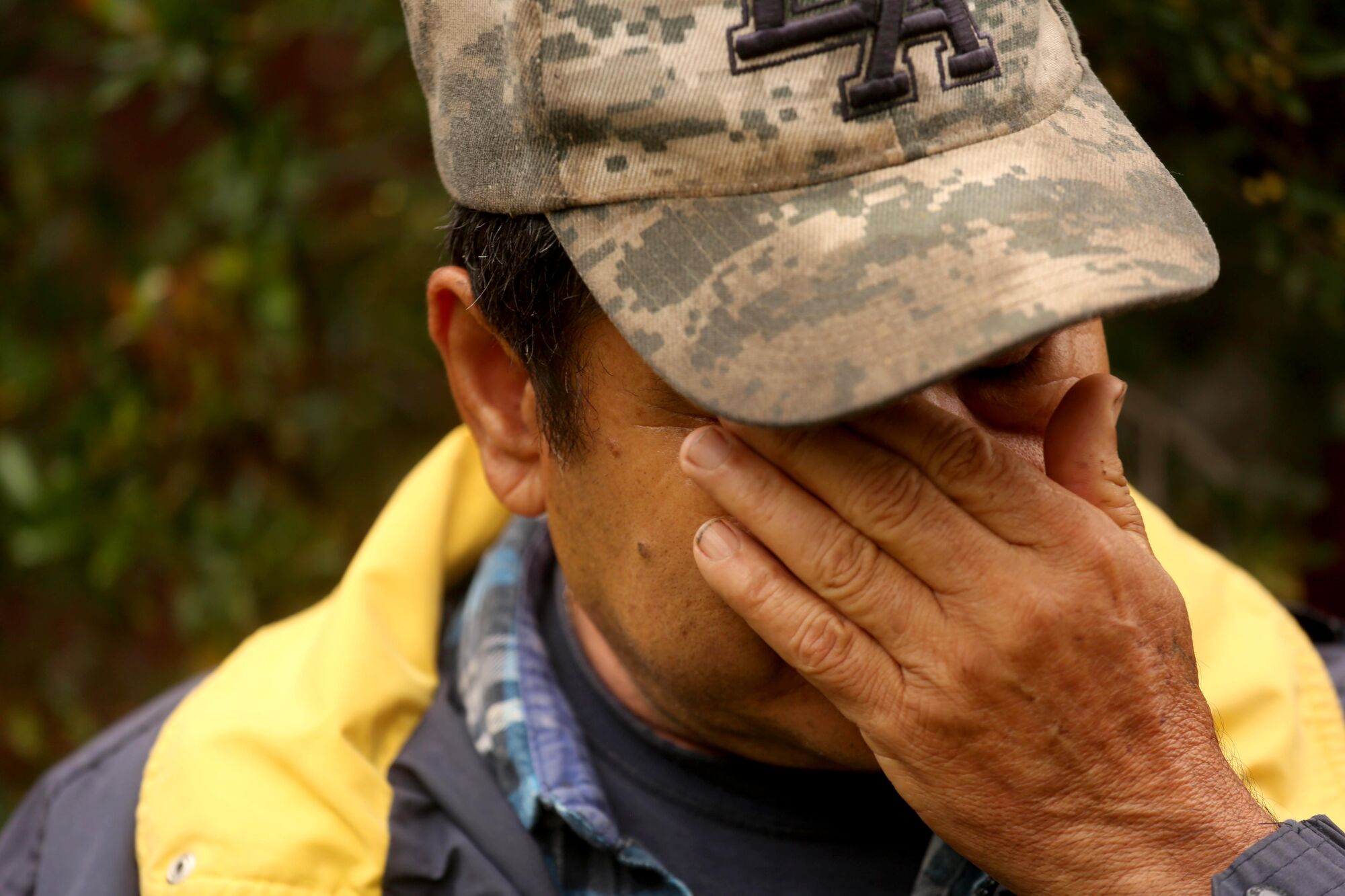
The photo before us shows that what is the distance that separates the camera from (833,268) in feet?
3.92

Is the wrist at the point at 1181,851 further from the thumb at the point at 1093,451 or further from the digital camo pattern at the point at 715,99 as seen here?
the digital camo pattern at the point at 715,99

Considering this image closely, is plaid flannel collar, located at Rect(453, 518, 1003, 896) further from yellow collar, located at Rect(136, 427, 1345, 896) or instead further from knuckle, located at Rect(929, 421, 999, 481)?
knuckle, located at Rect(929, 421, 999, 481)

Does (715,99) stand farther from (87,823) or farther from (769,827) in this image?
(87,823)

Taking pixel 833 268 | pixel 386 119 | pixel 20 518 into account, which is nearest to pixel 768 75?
pixel 833 268

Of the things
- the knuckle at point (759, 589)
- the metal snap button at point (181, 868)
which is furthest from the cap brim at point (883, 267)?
the metal snap button at point (181, 868)

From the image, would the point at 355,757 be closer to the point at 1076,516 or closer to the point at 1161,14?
the point at 1076,516

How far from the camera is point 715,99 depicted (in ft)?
4.04

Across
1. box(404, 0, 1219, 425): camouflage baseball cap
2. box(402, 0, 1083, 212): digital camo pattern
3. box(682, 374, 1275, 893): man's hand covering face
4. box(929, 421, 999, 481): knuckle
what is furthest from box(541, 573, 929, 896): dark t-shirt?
box(402, 0, 1083, 212): digital camo pattern

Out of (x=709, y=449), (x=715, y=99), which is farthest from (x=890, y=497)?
(x=715, y=99)

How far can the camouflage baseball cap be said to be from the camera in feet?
3.77

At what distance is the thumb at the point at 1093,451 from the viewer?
135 cm

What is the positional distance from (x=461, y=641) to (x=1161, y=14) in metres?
1.55

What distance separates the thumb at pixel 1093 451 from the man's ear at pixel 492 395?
683mm

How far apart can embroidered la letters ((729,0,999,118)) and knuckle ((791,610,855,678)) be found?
533 mm
